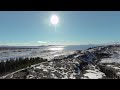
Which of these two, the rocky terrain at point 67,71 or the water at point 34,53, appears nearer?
the rocky terrain at point 67,71

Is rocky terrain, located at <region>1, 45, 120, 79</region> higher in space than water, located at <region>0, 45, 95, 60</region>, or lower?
higher

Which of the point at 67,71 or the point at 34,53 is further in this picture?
the point at 34,53

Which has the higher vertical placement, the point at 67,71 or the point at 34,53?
the point at 67,71

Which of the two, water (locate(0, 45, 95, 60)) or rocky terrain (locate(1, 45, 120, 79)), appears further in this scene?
water (locate(0, 45, 95, 60))

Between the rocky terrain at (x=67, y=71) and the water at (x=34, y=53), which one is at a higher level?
the rocky terrain at (x=67, y=71)
